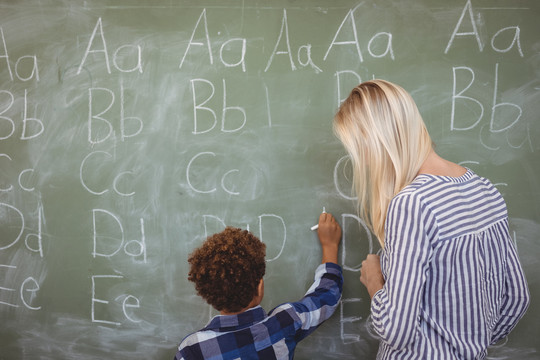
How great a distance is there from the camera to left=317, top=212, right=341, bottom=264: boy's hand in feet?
4.78

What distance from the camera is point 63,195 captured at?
156 cm

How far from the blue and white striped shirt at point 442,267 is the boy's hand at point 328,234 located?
44 centimetres

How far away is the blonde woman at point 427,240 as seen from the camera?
2.93ft

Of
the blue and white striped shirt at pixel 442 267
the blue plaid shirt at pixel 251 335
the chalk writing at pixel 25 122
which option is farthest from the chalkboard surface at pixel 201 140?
the blue and white striped shirt at pixel 442 267

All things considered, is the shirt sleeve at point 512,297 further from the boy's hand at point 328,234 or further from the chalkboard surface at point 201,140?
the boy's hand at point 328,234

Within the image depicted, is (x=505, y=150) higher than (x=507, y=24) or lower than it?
lower

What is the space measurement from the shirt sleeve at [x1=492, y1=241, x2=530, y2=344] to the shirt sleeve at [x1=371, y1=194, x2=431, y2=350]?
0.32 m

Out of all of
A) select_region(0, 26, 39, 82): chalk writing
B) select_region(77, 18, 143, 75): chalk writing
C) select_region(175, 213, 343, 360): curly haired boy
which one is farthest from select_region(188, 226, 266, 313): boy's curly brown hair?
select_region(0, 26, 39, 82): chalk writing

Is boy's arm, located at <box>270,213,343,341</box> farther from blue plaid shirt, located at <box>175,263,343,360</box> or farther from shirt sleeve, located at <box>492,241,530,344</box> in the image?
shirt sleeve, located at <box>492,241,530,344</box>

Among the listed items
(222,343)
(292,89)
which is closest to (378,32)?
(292,89)

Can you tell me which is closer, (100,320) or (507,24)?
(507,24)

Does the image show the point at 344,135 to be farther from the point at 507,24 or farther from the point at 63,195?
the point at 63,195

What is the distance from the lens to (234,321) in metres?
1.09

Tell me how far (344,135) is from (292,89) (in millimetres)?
466
